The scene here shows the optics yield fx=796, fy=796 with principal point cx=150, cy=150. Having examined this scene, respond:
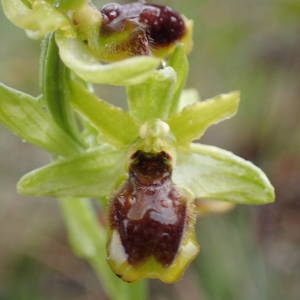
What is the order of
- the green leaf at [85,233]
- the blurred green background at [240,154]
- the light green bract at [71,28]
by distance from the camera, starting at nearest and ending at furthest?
the light green bract at [71,28], the green leaf at [85,233], the blurred green background at [240,154]

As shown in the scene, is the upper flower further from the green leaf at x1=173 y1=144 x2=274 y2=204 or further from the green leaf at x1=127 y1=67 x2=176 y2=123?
the green leaf at x1=173 y1=144 x2=274 y2=204

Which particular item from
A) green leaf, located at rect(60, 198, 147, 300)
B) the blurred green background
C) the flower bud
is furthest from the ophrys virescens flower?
the blurred green background

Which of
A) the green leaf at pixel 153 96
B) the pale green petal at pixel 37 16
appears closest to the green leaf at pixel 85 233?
the green leaf at pixel 153 96

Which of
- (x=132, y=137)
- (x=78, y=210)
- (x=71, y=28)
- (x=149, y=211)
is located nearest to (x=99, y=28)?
(x=71, y=28)

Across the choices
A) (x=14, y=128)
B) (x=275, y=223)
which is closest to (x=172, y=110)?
(x=14, y=128)

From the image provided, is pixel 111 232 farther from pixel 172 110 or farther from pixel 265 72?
pixel 265 72

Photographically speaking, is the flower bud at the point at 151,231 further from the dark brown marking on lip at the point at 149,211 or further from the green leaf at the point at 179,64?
the green leaf at the point at 179,64

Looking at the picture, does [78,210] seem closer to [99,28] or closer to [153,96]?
[153,96]
